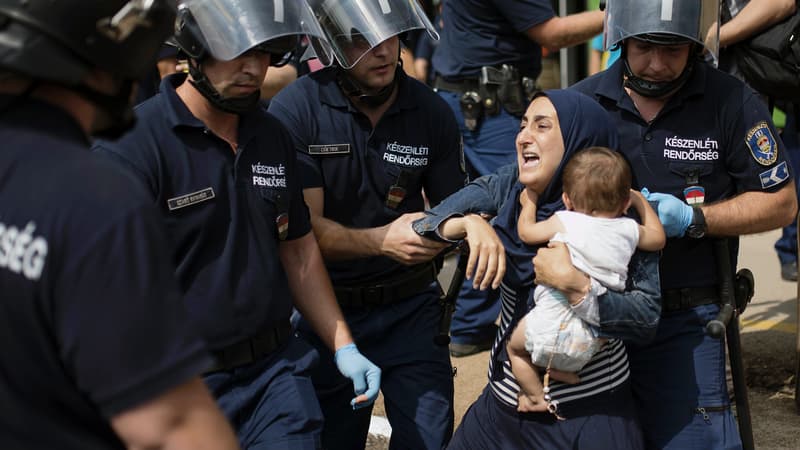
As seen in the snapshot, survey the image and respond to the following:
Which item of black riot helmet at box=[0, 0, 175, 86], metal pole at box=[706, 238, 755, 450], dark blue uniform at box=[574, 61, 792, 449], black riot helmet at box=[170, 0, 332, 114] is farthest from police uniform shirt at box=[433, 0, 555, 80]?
black riot helmet at box=[0, 0, 175, 86]

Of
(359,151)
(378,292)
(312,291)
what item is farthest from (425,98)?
(312,291)

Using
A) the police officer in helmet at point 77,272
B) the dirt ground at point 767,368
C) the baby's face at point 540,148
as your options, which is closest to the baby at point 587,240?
the baby's face at point 540,148

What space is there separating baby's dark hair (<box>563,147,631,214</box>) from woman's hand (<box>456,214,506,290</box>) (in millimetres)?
268

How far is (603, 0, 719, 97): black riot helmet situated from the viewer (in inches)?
140

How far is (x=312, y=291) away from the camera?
3377mm

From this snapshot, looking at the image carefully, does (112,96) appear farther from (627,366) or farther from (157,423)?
(627,366)

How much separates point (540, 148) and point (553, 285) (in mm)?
466

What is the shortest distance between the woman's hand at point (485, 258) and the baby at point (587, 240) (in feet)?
0.44

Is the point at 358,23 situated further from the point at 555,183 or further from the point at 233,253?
the point at 233,253

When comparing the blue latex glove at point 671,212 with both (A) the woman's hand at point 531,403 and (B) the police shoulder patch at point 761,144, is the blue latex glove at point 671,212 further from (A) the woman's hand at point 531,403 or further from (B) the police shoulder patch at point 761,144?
(A) the woman's hand at point 531,403

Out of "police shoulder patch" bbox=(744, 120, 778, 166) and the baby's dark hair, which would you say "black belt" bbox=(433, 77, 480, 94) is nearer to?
"police shoulder patch" bbox=(744, 120, 778, 166)

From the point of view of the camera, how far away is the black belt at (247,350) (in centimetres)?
301

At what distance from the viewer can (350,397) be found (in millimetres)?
3834

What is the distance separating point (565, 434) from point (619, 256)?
23.7 inches
